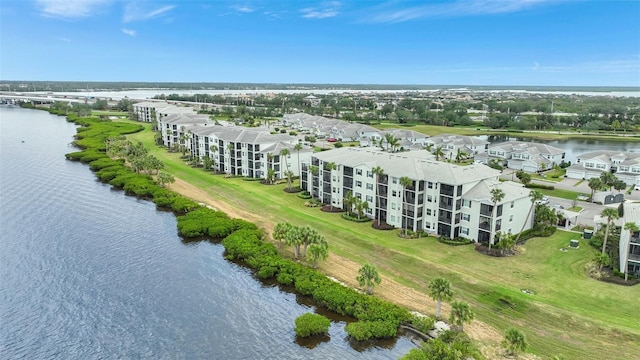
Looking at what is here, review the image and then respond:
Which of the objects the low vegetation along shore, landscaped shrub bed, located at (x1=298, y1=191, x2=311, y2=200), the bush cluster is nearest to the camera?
the low vegetation along shore

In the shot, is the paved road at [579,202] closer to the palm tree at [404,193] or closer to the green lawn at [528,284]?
the green lawn at [528,284]

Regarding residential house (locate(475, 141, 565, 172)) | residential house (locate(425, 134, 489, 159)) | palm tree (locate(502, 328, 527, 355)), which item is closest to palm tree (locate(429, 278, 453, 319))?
palm tree (locate(502, 328, 527, 355))

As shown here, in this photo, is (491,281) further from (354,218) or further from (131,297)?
(131,297)

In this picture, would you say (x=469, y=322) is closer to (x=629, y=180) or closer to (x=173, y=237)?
(x=173, y=237)

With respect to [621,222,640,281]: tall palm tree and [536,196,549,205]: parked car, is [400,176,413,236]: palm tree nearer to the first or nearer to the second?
[536,196,549,205]: parked car

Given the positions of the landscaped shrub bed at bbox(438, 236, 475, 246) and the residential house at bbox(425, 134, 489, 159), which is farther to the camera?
the residential house at bbox(425, 134, 489, 159)
